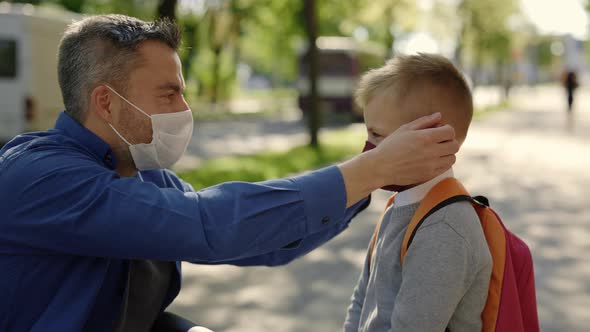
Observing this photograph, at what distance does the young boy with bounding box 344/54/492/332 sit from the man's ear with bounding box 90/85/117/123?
724 mm

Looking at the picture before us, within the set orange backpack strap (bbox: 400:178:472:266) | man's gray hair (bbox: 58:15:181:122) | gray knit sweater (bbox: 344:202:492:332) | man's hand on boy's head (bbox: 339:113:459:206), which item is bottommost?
gray knit sweater (bbox: 344:202:492:332)

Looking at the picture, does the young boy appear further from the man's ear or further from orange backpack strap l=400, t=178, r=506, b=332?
the man's ear

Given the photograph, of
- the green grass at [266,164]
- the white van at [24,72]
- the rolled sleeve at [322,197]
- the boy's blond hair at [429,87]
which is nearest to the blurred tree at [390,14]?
the green grass at [266,164]

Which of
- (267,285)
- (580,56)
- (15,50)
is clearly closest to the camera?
(267,285)

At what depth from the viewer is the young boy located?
67.5 inches

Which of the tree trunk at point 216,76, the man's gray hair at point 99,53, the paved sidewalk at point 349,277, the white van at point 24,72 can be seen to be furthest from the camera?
the tree trunk at point 216,76

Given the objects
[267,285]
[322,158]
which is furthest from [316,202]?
[322,158]

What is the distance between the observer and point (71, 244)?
161 cm

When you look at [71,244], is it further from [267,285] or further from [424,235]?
[267,285]

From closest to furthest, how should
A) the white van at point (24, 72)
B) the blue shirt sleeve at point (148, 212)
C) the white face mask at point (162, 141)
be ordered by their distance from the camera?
the blue shirt sleeve at point (148, 212)
the white face mask at point (162, 141)
the white van at point (24, 72)

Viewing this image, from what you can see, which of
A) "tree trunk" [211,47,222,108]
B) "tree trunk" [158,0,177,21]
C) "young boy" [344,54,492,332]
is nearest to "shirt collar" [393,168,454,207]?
"young boy" [344,54,492,332]

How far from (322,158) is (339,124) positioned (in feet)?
41.4

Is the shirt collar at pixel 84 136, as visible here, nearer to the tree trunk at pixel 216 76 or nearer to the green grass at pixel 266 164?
Answer: the green grass at pixel 266 164

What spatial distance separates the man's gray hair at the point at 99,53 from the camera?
189cm
